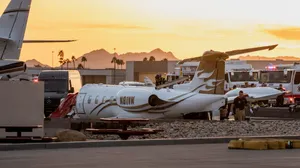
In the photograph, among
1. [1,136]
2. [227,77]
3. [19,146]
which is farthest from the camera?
[227,77]

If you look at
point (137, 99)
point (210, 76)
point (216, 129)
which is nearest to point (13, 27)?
point (137, 99)

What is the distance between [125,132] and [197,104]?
11261 millimetres

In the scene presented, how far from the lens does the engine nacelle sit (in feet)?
125

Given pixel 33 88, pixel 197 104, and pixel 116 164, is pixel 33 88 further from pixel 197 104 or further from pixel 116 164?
pixel 197 104

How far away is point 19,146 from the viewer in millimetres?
22953

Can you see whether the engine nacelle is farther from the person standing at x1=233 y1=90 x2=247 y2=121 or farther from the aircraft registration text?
the person standing at x1=233 y1=90 x2=247 y2=121

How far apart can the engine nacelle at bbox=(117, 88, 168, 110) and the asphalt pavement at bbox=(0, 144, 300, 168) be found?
14.2m

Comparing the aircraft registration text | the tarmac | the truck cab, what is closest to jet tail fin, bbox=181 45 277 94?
the aircraft registration text

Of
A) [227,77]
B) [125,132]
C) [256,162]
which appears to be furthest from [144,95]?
[227,77]

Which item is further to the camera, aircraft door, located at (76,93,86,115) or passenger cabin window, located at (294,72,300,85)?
passenger cabin window, located at (294,72,300,85)

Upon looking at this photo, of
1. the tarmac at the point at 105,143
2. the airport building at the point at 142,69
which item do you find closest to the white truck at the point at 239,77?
the tarmac at the point at 105,143

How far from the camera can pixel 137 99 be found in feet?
126

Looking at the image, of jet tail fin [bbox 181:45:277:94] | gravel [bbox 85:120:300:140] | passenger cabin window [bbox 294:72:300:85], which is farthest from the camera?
passenger cabin window [bbox 294:72:300:85]

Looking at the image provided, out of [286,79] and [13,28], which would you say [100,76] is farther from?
[13,28]
